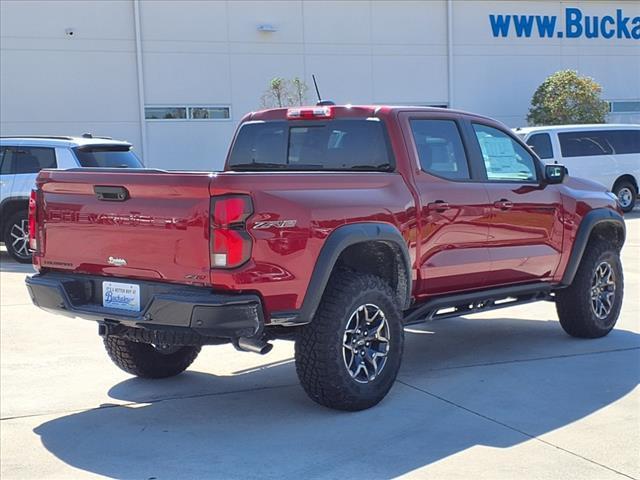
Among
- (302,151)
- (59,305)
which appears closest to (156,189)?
(59,305)

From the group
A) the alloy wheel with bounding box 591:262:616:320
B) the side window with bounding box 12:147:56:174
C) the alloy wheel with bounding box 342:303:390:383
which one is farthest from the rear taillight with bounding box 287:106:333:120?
the side window with bounding box 12:147:56:174

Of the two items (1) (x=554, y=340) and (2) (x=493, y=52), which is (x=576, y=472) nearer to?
(1) (x=554, y=340)

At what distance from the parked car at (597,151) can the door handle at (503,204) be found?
37.7ft

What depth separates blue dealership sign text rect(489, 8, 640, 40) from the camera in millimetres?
26484

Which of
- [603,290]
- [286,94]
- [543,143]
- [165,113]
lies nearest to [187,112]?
[165,113]

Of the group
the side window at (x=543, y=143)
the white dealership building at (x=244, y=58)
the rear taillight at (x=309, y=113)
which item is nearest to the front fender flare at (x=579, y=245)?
the rear taillight at (x=309, y=113)

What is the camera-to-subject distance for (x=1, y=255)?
13641mm

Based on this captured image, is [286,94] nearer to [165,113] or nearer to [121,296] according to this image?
[165,113]

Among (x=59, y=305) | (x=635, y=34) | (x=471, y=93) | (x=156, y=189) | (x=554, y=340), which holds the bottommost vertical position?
(x=554, y=340)

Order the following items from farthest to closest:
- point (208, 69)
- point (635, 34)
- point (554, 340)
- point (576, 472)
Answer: point (635, 34) < point (208, 69) < point (554, 340) < point (576, 472)

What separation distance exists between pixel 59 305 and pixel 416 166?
2574 mm

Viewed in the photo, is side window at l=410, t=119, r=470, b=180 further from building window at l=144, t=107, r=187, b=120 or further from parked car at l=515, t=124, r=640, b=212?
building window at l=144, t=107, r=187, b=120

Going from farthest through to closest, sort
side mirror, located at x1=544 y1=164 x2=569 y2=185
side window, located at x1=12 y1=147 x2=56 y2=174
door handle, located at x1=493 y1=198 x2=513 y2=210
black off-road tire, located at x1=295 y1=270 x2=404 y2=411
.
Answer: side window, located at x1=12 y1=147 x2=56 y2=174 < side mirror, located at x1=544 y1=164 x2=569 y2=185 < door handle, located at x1=493 y1=198 x2=513 y2=210 < black off-road tire, located at x1=295 y1=270 x2=404 y2=411

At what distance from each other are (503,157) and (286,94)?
1673 cm
